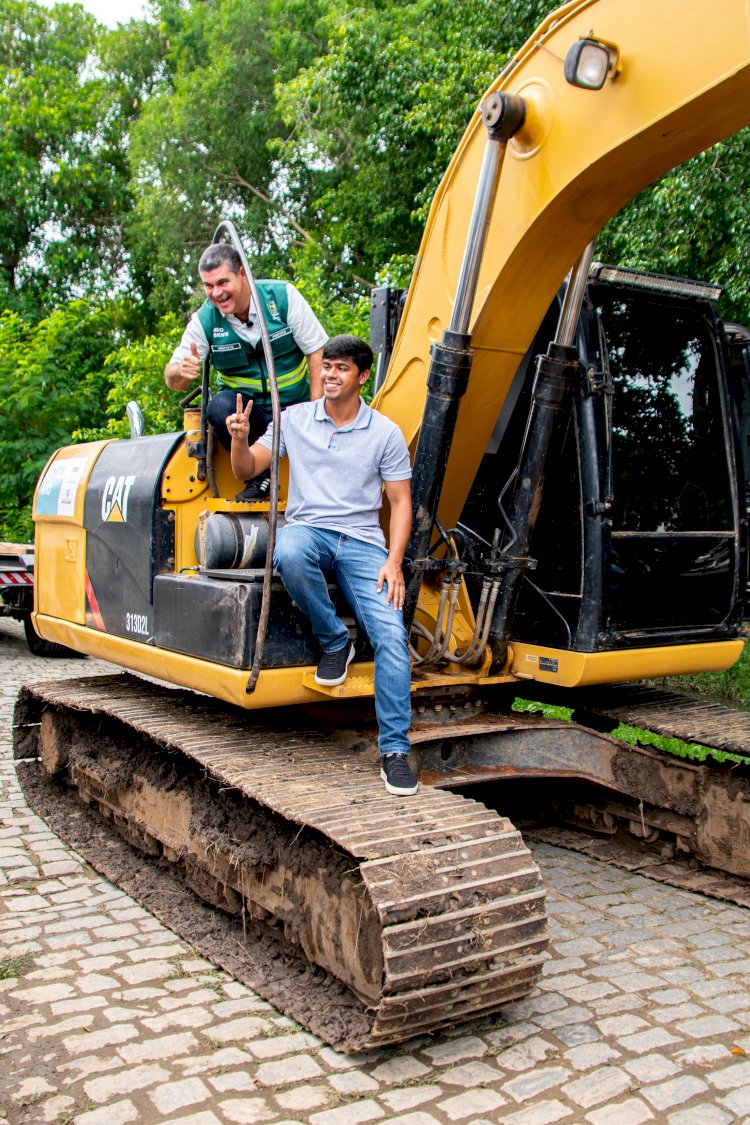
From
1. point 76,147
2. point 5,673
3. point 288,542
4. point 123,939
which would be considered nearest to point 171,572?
point 288,542

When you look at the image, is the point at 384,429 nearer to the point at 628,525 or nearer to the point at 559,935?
the point at 628,525

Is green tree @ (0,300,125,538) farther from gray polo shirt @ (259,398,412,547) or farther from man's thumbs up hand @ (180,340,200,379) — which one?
gray polo shirt @ (259,398,412,547)

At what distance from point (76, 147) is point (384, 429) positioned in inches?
1141

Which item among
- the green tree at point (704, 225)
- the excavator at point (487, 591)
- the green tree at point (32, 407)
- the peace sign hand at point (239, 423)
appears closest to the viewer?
the excavator at point (487, 591)

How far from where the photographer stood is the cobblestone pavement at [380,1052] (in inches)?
123

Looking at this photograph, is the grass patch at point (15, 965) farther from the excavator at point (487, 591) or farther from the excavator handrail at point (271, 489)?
the excavator handrail at point (271, 489)

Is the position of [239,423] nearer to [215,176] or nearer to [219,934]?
[219,934]

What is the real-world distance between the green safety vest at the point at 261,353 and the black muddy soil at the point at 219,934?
213 centimetres

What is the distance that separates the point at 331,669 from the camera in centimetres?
408

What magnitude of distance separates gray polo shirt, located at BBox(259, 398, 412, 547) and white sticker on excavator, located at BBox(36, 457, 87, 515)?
203cm

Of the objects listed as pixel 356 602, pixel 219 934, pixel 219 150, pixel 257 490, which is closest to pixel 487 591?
pixel 356 602

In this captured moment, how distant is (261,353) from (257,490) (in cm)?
57

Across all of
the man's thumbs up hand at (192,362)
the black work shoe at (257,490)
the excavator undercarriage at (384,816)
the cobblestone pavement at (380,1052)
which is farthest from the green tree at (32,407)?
the cobblestone pavement at (380,1052)

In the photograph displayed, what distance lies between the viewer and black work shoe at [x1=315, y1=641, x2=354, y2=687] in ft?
13.4
